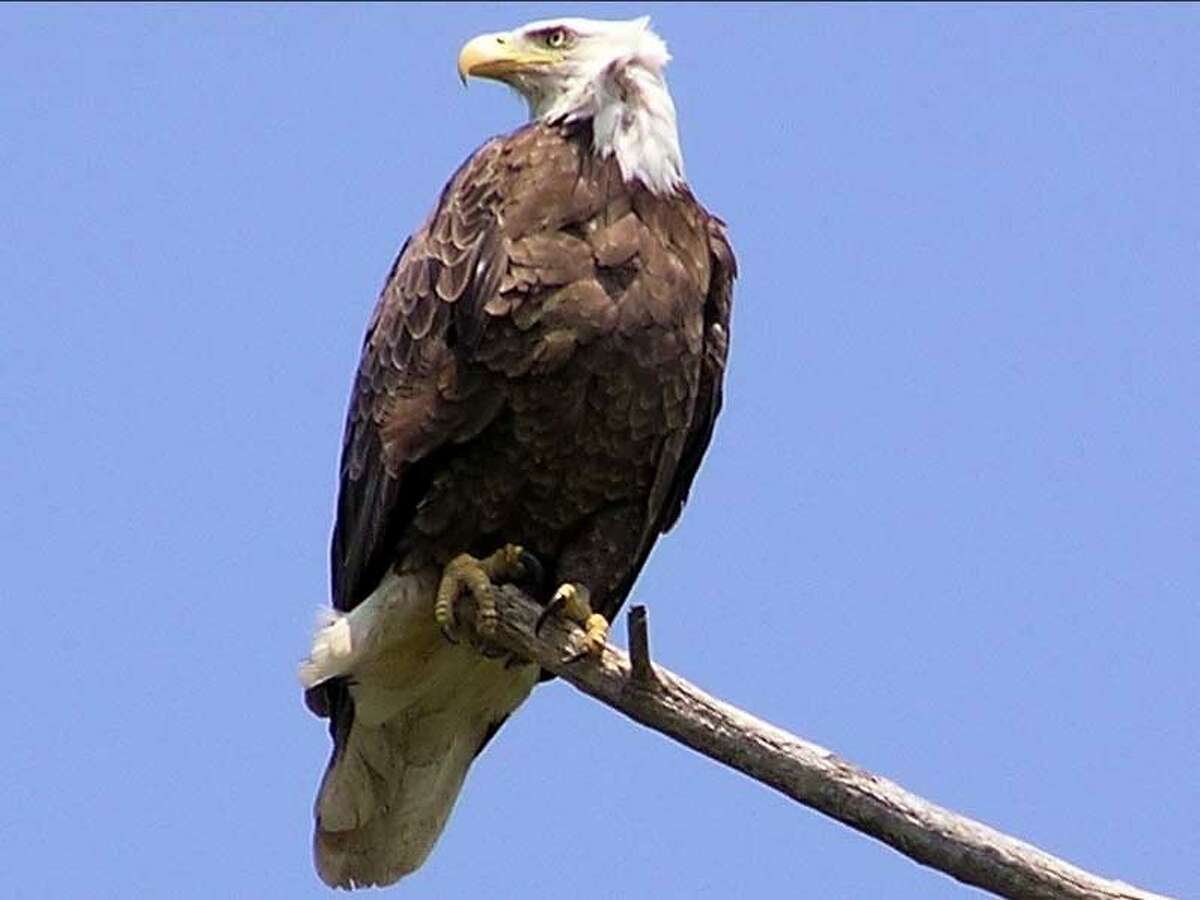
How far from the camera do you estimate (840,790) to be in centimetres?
577

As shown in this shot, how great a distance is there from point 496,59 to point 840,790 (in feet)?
8.09

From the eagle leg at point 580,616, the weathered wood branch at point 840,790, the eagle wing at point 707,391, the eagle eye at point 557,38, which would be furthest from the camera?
the eagle eye at point 557,38

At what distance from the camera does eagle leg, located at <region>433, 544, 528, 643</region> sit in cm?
669

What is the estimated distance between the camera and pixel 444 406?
670cm

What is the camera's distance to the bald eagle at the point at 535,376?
6664 mm

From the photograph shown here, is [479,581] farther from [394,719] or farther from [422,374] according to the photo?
[394,719]

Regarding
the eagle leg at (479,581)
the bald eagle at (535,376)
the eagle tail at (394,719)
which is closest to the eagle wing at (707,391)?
the bald eagle at (535,376)

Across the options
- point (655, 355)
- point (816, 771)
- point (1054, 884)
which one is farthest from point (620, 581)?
point (1054, 884)

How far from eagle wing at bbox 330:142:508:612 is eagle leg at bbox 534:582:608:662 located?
0.49m

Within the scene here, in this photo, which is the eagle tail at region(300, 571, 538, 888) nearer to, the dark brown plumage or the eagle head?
the dark brown plumage

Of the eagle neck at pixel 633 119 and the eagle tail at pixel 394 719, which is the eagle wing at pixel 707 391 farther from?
the eagle tail at pixel 394 719

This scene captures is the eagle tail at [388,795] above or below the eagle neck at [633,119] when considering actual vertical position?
below

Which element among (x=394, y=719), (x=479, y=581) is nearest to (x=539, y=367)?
(x=479, y=581)

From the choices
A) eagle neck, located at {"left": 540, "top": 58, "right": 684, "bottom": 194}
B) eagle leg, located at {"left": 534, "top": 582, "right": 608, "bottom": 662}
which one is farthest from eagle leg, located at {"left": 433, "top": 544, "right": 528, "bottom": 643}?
eagle neck, located at {"left": 540, "top": 58, "right": 684, "bottom": 194}
